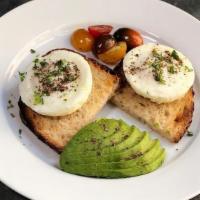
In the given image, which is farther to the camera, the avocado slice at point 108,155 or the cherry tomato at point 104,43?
the cherry tomato at point 104,43

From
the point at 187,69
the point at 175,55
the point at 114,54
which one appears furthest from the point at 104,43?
the point at 187,69

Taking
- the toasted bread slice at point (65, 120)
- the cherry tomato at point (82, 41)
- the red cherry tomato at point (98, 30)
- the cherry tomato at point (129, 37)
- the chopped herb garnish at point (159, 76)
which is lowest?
the toasted bread slice at point (65, 120)

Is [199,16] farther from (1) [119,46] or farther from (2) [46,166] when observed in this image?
(2) [46,166]

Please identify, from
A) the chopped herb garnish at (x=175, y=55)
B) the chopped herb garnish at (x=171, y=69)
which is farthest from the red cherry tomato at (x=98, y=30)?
the chopped herb garnish at (x=171, y=69)

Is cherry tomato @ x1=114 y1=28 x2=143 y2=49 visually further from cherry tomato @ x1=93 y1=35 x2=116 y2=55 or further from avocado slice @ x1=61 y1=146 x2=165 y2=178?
avocado slice @ x1=61 y1=146 x2=165 y2=178

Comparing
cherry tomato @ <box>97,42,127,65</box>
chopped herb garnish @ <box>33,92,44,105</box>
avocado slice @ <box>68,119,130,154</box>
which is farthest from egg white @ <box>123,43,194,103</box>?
chopped herb garnish @ <box>33,92,44,105</box>

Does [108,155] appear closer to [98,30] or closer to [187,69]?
[187,69]

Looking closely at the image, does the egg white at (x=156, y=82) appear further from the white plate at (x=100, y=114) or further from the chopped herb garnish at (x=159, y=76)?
the white plate at (x=100, y=114)

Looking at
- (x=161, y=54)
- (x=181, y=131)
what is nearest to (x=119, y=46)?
(x=161, y=54)
